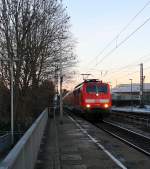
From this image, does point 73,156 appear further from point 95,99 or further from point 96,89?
point 96,89

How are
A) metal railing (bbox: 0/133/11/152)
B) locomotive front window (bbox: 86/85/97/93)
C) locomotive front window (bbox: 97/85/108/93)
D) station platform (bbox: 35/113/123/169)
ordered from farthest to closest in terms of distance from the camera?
locomotive front window (bbox: 97/85/108/93), locomotive front window (bbox: 86/85/97/93), metal railing (bbox: 0/133/11/152), station platform (bbox: 35/113/123/169)

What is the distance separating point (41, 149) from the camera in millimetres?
17344

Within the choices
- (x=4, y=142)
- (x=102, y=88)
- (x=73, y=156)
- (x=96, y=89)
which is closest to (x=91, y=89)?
(x=96, y=89)

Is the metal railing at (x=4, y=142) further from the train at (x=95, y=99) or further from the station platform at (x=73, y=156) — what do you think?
the train at (x=95, y=99)

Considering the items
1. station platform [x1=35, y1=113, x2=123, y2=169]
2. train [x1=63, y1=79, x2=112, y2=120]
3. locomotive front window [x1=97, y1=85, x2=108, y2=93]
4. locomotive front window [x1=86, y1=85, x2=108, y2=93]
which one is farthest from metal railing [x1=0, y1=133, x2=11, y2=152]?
locomotive front window [x1=97, y1=85, x2=108, y2=93]

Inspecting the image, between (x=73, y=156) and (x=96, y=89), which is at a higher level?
(x=96, y=89)

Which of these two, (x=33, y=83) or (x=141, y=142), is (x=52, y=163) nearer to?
(x=141, y=142)

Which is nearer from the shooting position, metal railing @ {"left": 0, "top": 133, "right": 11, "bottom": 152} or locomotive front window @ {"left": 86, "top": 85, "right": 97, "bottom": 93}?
metal railing @ {"left": 0, "top": 133, "right": 11, "bottom": 152}

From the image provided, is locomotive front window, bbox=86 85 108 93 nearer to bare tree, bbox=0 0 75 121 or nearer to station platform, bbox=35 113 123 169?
bare tree, bbox=0 0 75 121

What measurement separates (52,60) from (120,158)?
30466 mm

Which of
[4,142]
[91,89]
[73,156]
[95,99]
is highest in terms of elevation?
[91,89]

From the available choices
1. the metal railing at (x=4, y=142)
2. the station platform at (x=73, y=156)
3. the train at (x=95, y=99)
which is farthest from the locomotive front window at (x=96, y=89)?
the station platform at (x=73, y=156)

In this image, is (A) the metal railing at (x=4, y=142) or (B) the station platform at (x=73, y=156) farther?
(A) the metal railing at (x=4, y=142)

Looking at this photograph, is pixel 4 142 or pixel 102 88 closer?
pixel 4 142
